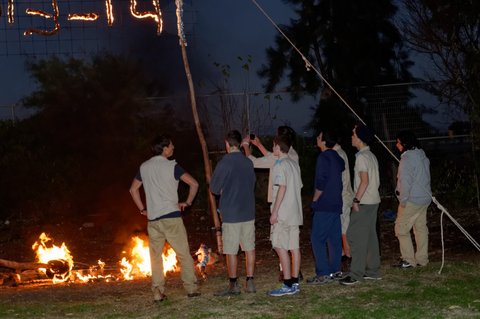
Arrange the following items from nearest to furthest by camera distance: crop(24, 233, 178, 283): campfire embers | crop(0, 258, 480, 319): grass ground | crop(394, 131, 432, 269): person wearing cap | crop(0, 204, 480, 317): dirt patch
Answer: crop(0, 258, 480, 319): grass ground → crop(0, 204, 480, 317): dirt patch → crop(394, 131, 432, 269): person wearing cap → crop(24, 233, 178, 283): campfire embers

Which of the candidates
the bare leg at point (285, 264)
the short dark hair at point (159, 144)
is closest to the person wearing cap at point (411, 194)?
the bare leg at point (285, 264)

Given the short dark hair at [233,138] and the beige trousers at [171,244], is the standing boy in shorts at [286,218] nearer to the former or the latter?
the short dark hair at [233,138]

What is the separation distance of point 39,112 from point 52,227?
3279 millimetres

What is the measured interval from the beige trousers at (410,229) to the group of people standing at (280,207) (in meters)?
0.79

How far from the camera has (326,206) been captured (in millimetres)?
8875

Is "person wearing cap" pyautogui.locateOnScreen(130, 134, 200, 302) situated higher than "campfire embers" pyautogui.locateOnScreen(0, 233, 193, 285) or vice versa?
"person wearing cap" pyautogui.locateOnScreen(130, 134, 200, 302)

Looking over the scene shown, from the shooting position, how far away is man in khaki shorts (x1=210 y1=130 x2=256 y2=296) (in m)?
8.45

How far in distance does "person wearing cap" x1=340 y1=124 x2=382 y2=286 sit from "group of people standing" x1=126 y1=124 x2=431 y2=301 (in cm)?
1

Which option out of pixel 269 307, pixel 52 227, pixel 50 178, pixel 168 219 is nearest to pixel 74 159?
pixel 50 178

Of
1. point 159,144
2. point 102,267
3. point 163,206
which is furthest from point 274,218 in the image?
point 102,267

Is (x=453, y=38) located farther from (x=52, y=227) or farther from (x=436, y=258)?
(x=52, y=227)

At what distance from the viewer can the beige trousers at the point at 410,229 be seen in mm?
9719

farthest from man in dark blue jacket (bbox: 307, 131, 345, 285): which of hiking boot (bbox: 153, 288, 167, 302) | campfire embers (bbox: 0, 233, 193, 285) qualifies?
campfire embers (bbox: 0, 233, 193, 285)

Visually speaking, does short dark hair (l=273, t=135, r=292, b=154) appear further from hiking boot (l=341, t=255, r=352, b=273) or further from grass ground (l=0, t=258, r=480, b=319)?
hiking boot (l=341, t=255, r=352, b=273)
